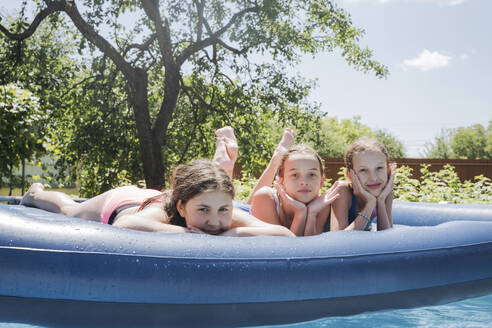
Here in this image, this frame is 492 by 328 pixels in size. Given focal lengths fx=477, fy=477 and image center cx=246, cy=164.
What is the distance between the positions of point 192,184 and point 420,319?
1248 mm

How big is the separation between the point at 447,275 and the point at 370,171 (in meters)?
0.68

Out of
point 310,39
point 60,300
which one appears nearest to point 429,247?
point 60,300

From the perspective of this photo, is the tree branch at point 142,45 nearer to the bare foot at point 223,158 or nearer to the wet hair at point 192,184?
the bare foot at point 223,158

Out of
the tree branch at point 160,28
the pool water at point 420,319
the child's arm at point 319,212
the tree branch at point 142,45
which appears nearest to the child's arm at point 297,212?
the child's arm at point 319,212

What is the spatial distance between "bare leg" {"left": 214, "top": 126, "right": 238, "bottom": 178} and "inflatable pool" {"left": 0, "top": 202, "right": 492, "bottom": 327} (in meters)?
1.69

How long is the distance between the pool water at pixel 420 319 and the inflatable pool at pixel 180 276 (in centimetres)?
5

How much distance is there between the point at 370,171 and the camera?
2713mm

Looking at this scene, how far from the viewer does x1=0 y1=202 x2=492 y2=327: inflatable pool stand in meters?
1.99

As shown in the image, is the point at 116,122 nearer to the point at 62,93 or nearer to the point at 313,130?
the point at 62,93

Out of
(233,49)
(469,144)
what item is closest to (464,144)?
(469,144)

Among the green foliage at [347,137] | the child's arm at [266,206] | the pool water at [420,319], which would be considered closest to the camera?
the pool water at [420,319]

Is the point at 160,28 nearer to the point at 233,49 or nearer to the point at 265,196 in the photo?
the point at 233,49

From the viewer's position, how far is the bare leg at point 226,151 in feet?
12.6

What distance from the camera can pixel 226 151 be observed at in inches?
156
